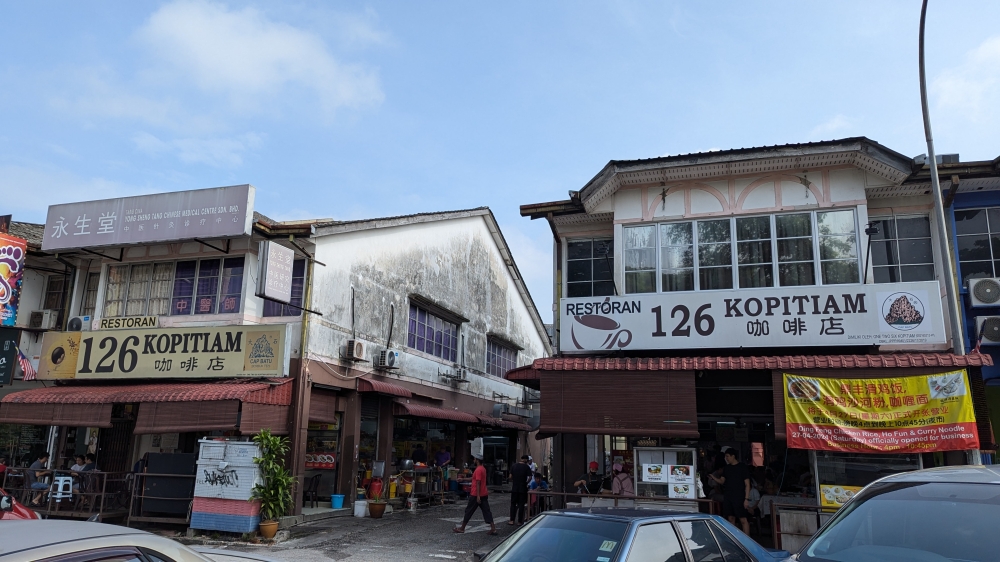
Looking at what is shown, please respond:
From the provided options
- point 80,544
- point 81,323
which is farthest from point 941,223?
point 81,323

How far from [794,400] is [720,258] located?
11.0 ft

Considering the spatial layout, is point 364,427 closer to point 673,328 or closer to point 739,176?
point 673,328

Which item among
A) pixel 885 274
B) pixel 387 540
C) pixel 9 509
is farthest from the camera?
pixel 885 274

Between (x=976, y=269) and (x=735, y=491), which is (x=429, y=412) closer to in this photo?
(x=735, y=491)

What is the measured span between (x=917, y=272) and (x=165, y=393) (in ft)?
52.2

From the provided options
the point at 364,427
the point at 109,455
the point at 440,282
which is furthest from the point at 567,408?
the point at 109,455

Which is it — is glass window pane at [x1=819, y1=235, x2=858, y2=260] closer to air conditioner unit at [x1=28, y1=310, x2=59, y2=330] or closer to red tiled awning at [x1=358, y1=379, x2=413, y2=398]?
red tiled awning at [x1=358, y1=379, x2=413, y2=398]

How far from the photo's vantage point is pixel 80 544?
10.8 feet

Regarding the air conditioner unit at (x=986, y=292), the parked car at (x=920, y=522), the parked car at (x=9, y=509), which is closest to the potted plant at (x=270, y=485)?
the parked car at (x=9, y=509)

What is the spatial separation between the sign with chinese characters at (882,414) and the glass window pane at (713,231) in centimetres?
335

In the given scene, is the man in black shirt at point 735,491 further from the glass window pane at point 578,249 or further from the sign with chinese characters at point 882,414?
the glass window pane at point 578,249

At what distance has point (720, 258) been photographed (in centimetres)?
1372

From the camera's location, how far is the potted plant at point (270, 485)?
13.1m

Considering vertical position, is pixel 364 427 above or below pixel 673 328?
below
